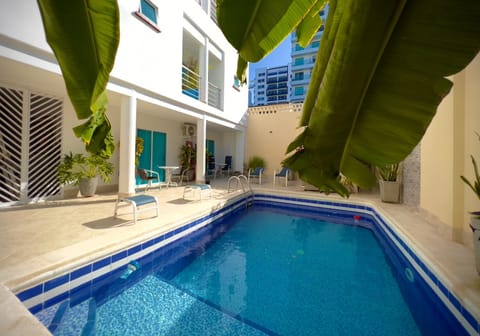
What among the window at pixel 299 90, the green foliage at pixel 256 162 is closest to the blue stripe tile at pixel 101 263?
the green foliage at pixel 256 162

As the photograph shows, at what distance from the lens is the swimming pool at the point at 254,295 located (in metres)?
2.54

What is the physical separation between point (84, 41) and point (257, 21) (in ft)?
2.53

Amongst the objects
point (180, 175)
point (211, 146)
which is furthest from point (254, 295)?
point (211, 146)

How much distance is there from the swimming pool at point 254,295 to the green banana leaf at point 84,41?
268 cm

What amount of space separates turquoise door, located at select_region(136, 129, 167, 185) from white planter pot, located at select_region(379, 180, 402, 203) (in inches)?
366

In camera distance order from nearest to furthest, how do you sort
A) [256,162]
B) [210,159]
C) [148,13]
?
[148,13] → [210,159] → [256,162]

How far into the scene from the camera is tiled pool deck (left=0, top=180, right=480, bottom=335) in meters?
2.28

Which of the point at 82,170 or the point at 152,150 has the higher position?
the point at 152,150

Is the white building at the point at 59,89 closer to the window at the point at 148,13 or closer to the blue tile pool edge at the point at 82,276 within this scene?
the window at the point at 148,13

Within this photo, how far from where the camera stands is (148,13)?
6.68m

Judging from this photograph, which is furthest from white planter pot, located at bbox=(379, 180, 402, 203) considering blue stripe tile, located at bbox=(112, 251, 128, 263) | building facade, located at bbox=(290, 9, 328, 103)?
building facade, located at bbox=(290, 9, 328, 103)

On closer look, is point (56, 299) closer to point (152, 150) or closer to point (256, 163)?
point (152, 150)

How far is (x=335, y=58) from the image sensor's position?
0.74 m

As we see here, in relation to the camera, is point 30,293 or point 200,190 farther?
point 200,190
